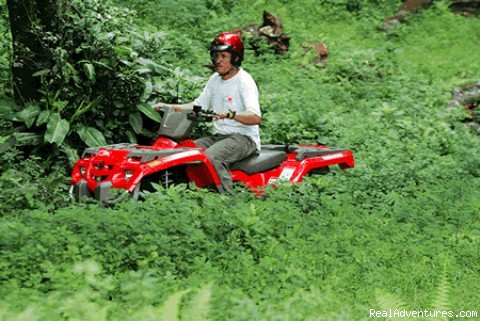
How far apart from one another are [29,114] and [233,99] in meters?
2.55

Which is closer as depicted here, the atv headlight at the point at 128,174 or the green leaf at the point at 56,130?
the atv headlight at the point at 128,174

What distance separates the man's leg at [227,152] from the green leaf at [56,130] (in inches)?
75.8

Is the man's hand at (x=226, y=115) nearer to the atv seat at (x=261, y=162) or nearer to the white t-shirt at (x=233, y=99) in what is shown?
the white t-shirt at (x=233, y=99)

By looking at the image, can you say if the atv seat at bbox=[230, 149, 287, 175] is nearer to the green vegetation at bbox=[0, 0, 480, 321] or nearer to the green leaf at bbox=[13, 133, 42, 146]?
the green vegetation at bbox=[0, 0, 480, 321]

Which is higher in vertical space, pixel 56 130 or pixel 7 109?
pixel 7 109

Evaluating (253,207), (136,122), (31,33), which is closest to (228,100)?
(136,122)

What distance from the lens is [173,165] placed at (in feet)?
31.9

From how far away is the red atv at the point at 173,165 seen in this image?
9445mm

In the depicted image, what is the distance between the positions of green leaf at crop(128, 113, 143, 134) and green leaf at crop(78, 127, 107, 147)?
488 millimetres

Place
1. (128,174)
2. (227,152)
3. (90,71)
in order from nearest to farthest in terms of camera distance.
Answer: (128,174) → (227,152) → (90,71)

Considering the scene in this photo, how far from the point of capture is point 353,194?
10711mm

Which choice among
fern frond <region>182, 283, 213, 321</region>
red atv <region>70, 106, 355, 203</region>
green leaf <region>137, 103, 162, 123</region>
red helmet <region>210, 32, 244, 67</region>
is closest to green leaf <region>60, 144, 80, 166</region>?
green leaf <region>137, 103, 162, 123</region>

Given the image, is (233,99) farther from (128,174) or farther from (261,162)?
(128,174)

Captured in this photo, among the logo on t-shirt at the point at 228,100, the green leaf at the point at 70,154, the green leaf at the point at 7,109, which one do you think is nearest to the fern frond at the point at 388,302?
the logo on t-shirt at the point at 228,100
